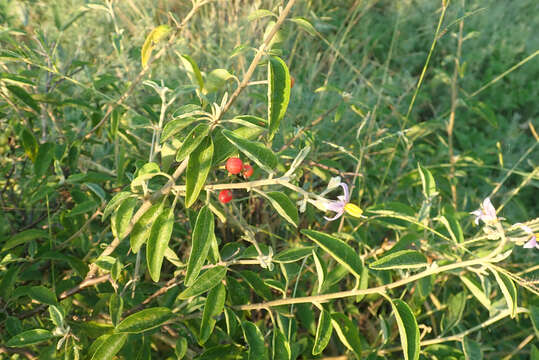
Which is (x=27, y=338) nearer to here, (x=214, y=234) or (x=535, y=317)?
(x=214, y=234)

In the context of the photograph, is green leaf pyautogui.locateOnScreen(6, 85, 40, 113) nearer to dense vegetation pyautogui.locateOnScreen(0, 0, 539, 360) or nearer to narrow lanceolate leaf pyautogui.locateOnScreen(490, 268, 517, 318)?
dense vegetation pyautogui.locateOnScreen(0, 0, 539, 360)

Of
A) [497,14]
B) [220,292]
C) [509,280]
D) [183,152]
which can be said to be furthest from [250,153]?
[497,14]

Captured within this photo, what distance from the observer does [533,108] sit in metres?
2.55

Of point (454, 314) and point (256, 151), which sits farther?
point (454, 314)

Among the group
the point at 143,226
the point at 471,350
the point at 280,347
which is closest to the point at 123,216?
the point at 143,226

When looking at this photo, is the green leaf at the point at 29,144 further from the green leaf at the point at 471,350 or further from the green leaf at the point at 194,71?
the green leaf at the point at 471,350

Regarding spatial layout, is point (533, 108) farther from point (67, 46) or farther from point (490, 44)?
point (67, 46)

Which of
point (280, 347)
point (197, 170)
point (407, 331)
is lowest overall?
point (280, 347)

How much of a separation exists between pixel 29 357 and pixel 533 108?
2.67 m

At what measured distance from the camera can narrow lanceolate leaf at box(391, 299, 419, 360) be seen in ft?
2.26

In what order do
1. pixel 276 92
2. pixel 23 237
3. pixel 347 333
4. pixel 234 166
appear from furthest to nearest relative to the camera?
pixel 23 237 < pixel 347 333 < pixel 234 166 < pixel 276 92

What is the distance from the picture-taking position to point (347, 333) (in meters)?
0.81

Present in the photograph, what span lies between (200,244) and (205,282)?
104 millimetres

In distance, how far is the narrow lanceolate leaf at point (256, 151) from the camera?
61 centimetres
